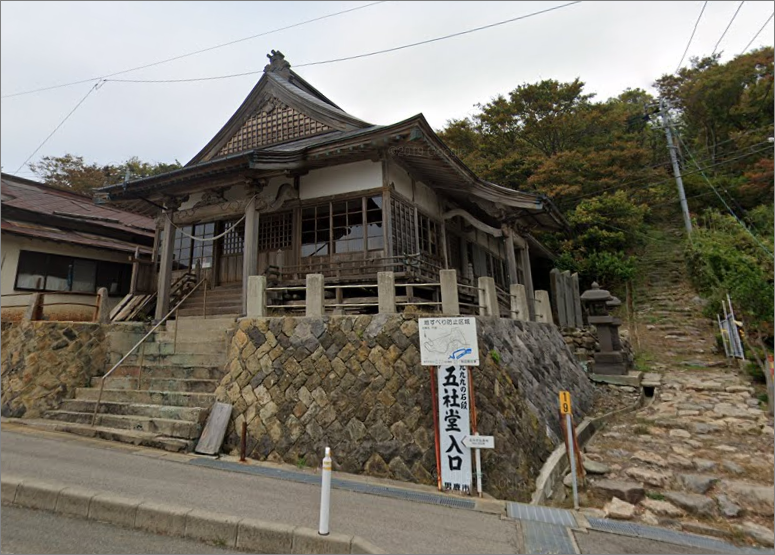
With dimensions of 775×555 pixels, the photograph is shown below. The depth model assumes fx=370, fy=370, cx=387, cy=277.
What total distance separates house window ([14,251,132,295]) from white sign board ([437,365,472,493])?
13.7 m

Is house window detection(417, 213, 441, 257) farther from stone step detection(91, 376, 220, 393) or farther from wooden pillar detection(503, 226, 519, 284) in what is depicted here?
stone step detection(91, 376, 220, 393)

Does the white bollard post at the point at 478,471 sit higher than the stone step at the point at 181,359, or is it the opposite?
the stone step at the point at 181,359

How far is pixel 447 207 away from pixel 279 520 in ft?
36.4

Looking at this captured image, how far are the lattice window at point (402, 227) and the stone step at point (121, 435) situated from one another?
244 inches

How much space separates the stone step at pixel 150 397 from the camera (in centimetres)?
732

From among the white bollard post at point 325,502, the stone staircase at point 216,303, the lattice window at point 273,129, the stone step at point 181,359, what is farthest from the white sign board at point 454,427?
A: the lattice window at point 273,129

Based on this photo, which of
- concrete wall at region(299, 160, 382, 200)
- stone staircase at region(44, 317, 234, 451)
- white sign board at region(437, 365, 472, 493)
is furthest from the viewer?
concrete wall at region(299, 160, 382, 200)

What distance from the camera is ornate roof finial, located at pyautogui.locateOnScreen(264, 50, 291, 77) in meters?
14.0

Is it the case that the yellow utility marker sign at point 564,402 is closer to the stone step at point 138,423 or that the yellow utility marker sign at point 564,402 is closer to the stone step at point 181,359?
the stone step at point 138,423

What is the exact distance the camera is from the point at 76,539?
3.94 metres

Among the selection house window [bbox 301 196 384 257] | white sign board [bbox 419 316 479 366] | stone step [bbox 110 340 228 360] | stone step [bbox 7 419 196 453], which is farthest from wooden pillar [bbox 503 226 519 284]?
stone step [bbox 7 419 196 453]

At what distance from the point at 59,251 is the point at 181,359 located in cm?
822

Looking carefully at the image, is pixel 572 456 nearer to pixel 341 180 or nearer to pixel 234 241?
pixel 341 180

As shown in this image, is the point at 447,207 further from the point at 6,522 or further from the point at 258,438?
the point at 6,522
